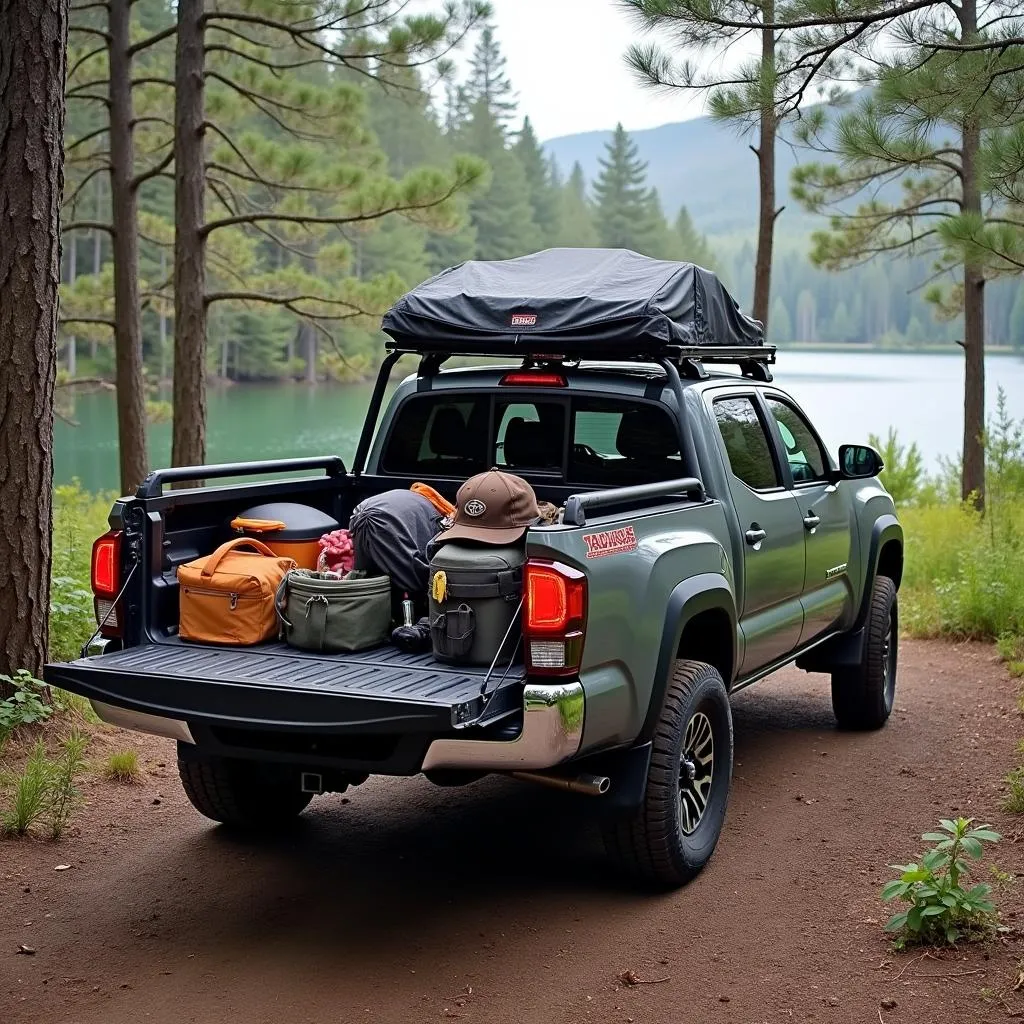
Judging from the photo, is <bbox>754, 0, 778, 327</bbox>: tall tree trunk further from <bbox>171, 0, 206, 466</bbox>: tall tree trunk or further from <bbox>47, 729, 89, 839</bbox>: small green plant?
<bbox>47, 729, 89, 839</bbox>: small green plant

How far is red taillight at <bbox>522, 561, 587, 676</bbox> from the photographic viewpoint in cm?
447

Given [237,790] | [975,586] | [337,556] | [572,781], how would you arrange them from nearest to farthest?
[572,781] < [337,556] < [237,790] < [975,586]

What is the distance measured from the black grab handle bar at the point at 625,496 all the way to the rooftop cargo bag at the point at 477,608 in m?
0.34

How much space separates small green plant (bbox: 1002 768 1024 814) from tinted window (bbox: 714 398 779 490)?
1716 millimetres

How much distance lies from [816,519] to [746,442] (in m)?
0.70

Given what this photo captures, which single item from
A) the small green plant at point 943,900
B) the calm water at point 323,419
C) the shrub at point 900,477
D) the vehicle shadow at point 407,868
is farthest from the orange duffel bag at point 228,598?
the calm water at point 323,419

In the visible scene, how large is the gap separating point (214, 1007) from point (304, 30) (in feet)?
36.1

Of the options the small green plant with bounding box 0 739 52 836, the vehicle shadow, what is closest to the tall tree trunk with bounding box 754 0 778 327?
the vehicle shadow

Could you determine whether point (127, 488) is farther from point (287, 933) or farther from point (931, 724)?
point (287, 933)

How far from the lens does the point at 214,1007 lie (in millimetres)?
4254

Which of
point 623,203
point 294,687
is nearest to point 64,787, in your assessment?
point 294,687

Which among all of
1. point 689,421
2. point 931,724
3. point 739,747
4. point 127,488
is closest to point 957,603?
point 931,724

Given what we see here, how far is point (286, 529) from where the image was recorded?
18.6ft

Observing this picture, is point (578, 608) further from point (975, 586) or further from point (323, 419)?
point (323, 419)
